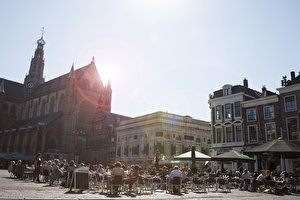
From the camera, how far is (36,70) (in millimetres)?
81562

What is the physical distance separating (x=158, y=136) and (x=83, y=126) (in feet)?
71.8

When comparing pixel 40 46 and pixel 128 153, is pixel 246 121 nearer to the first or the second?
pixel 128 153

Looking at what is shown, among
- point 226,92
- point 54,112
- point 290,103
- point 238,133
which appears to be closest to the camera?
point 290,103

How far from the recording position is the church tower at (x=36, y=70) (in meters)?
78.6

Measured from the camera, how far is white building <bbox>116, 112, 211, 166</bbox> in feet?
143

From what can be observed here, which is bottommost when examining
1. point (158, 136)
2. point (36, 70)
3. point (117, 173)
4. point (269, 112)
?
point (117, 173)

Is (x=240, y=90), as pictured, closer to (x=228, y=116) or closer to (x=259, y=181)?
(x=228, y=116)

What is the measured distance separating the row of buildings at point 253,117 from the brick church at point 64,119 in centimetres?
2356

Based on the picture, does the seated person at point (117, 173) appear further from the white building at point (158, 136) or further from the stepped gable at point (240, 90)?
the white building at point (158, 136)

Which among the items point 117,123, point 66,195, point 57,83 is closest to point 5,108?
point 57,83

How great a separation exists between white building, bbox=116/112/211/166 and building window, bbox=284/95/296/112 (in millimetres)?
19383

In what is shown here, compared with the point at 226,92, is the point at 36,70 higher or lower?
higher

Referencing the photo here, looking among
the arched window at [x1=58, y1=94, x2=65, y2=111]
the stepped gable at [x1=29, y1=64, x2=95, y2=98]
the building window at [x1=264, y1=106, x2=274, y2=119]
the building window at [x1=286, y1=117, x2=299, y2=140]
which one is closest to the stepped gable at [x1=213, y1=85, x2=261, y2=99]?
the building window at [x1=264, y1=106, x2=274, y2=119]

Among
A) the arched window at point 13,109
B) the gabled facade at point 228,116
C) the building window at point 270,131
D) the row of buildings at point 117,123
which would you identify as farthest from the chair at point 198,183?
the arched window at point 13,109
